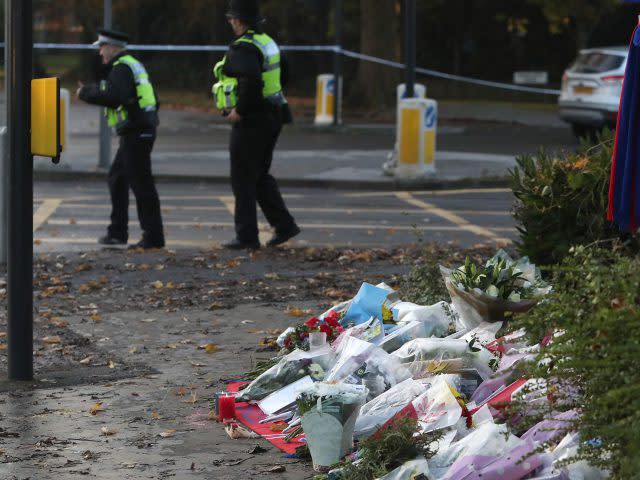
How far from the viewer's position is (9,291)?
6.79m

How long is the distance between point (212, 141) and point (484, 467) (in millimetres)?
19664

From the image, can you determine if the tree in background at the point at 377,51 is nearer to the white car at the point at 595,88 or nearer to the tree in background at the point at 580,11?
the tree in background at the point at 580,11

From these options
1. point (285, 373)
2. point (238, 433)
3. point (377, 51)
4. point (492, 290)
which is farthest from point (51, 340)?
point (377, 51)

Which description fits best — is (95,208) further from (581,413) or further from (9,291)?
→ (581,413)

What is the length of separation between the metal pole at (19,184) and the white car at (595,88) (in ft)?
53.5

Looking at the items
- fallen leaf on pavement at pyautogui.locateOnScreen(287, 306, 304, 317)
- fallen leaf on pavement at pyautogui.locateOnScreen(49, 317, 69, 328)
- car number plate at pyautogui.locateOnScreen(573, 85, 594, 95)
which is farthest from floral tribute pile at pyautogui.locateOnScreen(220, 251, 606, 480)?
car number plate at pyautogui.locateOnScreen(573, 85, 594, 95)

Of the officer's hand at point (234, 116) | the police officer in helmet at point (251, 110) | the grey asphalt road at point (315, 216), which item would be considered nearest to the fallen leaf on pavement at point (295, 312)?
the police officer in helmet at point (251, 110)

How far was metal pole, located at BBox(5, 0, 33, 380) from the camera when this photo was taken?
21.8 ft

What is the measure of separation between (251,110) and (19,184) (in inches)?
177

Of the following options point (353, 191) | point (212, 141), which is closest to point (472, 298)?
point (353, 191)

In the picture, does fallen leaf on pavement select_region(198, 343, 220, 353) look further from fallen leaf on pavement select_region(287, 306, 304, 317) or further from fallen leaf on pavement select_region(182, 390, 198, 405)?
fallen leaf on pavement select_region(182, 390, 198, 405)

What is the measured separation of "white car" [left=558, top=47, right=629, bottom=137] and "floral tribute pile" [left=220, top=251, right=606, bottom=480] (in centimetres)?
1540

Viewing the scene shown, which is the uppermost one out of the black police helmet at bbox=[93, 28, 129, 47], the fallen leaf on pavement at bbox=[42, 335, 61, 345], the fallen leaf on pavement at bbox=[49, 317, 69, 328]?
the black police helmet at bbox=[93, 28, 129, 47]

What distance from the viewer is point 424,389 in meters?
5.79
